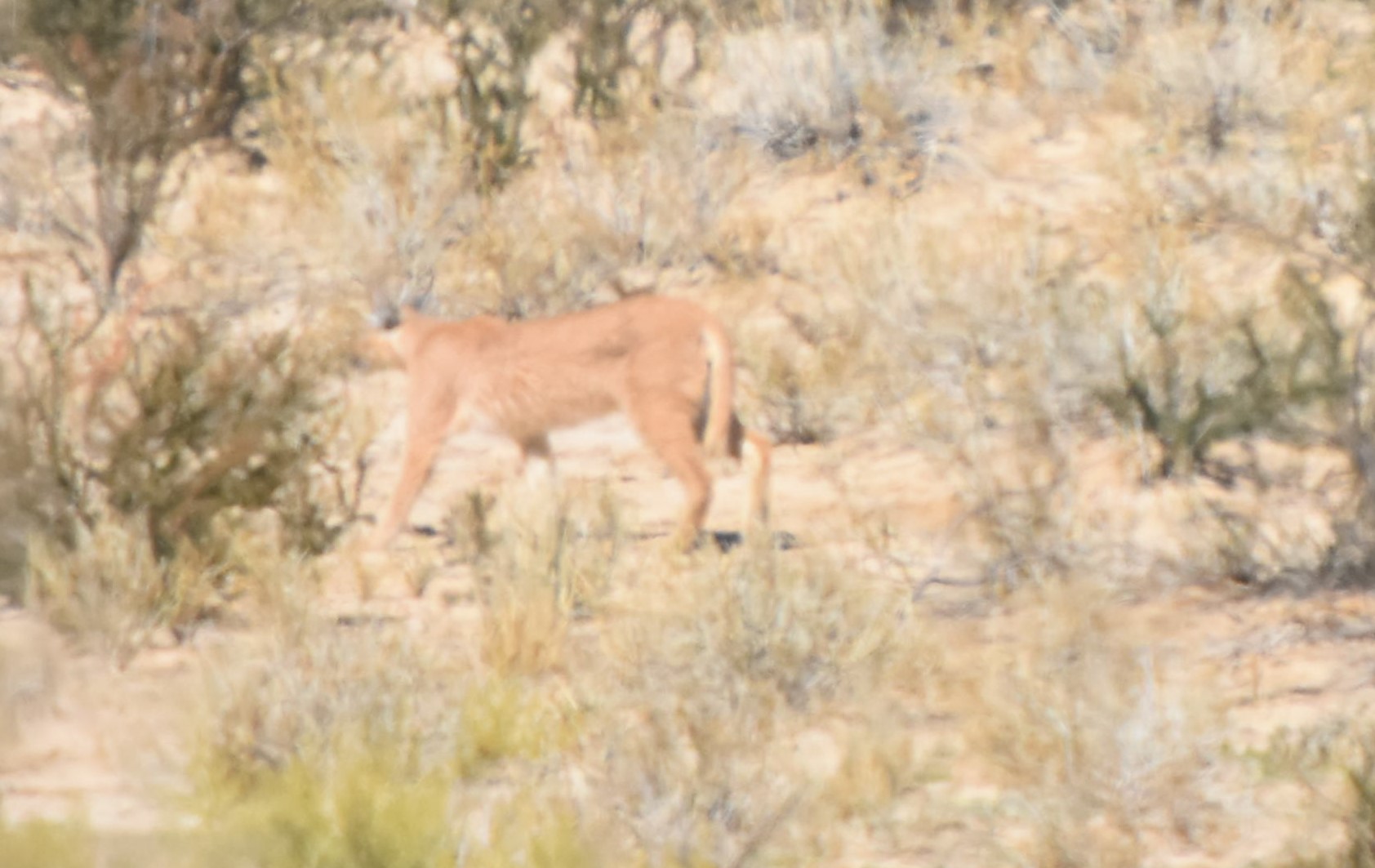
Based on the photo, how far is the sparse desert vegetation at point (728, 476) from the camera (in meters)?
4.83

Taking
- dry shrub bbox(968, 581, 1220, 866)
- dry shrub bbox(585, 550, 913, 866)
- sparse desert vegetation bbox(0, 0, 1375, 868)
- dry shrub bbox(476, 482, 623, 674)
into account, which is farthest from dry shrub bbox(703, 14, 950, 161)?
dry shrub bbox(968, 581, 1220, 866)

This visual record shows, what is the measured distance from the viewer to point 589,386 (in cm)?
704

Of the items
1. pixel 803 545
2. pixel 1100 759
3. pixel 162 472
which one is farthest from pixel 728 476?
pixel 1100 759

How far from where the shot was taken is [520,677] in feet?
19.2

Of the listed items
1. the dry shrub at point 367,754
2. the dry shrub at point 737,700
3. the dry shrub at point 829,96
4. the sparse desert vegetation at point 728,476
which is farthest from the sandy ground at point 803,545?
the dry shrub at point 829,96

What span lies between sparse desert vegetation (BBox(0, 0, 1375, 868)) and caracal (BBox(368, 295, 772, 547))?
10.7 inches

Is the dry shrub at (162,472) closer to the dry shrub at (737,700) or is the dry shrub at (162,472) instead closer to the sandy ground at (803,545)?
the sandy ground at (803,545)

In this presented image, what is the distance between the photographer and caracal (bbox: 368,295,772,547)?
6.91 metres

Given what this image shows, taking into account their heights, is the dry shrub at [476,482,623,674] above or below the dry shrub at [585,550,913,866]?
below

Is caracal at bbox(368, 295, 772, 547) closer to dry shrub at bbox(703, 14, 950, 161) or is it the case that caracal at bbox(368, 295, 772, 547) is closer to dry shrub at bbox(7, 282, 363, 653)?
dry shrub at bbox(7, 282, 363, 653)

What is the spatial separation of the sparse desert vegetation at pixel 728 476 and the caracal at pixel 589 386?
0.27 meters

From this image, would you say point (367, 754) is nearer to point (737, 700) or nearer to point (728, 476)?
point (737, 700)

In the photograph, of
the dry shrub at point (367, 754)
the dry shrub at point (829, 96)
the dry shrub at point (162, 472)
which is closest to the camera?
the dry shrub at point (367, 754)

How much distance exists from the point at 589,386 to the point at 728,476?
1.13 meters
